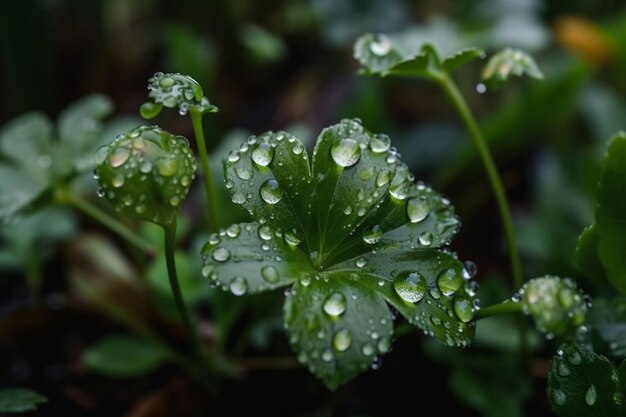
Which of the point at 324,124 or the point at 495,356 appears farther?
the point at 324,124

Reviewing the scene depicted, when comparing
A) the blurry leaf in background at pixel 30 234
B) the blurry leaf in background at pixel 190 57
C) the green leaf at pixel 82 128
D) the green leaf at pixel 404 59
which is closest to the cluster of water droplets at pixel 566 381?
the green leaf at pixel 404 59

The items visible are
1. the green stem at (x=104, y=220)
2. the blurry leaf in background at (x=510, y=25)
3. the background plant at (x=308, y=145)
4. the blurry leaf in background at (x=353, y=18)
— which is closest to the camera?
the green stem at (x=104, y=220)

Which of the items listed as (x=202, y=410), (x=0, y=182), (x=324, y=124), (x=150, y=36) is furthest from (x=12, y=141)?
(x=150, y=36)

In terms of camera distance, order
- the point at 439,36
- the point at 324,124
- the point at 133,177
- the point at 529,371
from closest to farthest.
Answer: the point at 133,177
the point at 529,371
the point at 439,36
the point at 324,124

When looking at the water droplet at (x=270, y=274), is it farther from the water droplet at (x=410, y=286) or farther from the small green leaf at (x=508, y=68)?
the small green leaf at (x=508, y=68)

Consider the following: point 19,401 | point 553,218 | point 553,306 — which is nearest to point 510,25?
point 553,218

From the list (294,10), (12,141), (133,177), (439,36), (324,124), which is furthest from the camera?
(294,10)

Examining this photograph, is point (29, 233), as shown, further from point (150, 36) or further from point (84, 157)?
point (150, 36)
